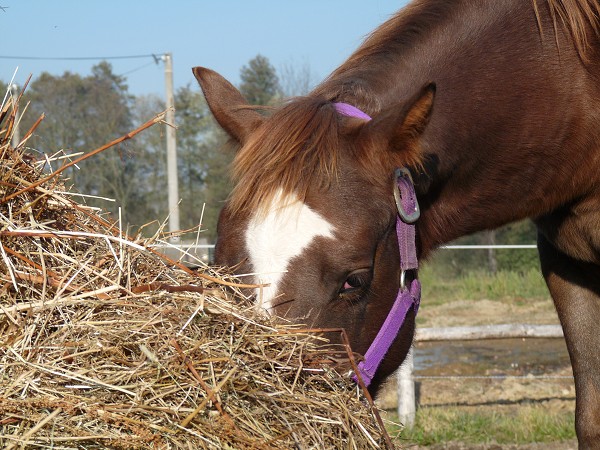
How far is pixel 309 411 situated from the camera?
5.91 ft

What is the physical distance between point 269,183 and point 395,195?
40 cm

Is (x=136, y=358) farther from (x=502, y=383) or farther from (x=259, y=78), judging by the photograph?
(x=259, y=78)

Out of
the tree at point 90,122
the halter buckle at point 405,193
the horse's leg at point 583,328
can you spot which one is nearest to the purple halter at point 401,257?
the halter buckle at point 405,193

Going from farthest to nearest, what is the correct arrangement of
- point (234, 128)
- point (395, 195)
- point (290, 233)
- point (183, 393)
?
1. point (234, 128)
2. point (395, 195)
3. point (290, 233)
4. point (183, 393)

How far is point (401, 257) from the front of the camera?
2.34 metres

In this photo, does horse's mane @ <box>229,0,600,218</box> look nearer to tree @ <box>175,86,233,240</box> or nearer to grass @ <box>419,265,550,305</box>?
grass @ <box>419,265,550,305</box>

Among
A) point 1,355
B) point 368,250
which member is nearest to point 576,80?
point 368,250

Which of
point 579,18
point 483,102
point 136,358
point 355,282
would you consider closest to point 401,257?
point 355,282

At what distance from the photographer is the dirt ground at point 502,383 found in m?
5.86

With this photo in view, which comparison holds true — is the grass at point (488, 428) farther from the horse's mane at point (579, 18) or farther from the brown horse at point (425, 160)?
the horse's mane at point (579, 18)

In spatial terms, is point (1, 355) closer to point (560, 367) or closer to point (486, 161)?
point (486, 161)

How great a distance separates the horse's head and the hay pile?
13cm

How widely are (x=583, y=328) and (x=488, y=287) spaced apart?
32.7 feet

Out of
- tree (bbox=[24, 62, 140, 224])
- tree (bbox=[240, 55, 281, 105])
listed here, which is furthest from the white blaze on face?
tree (bbox=[240, 55, 281, 105])
